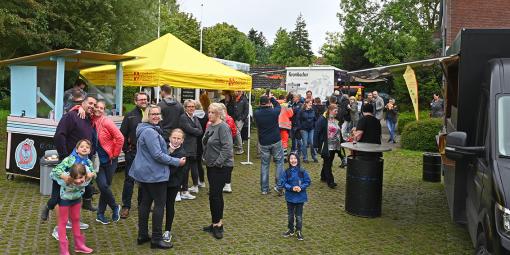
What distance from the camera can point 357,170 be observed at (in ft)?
26.3

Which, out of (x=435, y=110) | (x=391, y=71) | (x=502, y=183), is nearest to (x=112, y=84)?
(x=391, y=71)

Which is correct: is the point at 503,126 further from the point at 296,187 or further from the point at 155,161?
the point at 155,161

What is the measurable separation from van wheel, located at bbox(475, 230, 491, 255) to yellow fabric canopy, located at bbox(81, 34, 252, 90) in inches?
283

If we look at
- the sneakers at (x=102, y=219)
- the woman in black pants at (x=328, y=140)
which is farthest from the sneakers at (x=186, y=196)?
the woman in black pants at (x=328, y=140)

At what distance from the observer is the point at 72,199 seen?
5.82 metres

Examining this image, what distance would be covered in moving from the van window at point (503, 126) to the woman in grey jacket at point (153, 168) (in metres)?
3.43

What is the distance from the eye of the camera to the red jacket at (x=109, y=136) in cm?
721

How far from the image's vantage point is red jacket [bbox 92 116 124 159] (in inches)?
284

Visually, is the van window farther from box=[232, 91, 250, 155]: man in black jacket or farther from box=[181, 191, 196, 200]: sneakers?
box=[232, 91, 250, 155]: man in black jacket

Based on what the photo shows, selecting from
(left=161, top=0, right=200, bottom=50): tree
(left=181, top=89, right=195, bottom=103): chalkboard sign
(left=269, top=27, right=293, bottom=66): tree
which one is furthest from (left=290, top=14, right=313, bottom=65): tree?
(left=181, top=89, right=195, bottom=103): chalkboard sign

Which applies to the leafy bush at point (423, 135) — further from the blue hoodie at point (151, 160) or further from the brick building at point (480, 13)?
the blue hoodie at point (151, 160)

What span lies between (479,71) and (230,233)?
380 centimetres

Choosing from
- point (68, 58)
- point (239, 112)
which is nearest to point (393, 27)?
point (239, 112)

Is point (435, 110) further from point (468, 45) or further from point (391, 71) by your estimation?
point (468, 45)
